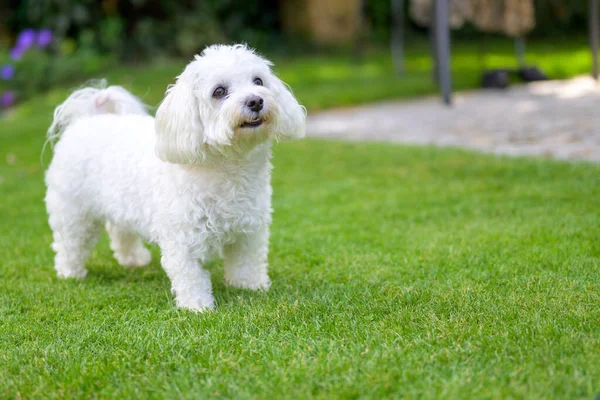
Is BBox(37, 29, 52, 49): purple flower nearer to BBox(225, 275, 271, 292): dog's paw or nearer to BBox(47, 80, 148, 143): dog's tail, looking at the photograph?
BBox(47, 80, 148, 143): dog's tail

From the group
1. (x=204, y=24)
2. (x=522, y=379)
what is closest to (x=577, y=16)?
(x=204, y=24)

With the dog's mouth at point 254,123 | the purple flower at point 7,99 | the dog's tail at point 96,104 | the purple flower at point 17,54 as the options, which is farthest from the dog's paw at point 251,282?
the purple flower at point 17,54

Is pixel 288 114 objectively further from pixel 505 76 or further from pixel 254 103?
pixel 505 76

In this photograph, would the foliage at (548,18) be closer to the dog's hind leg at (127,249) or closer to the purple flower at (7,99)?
the purple flower at (7,99)

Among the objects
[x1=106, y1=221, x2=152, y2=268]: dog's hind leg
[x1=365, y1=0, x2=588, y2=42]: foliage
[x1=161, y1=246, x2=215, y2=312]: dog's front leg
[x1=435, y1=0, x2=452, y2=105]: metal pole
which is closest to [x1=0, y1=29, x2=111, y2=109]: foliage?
[x1=435, y1=0, x2=452, y2=105]: metal pole

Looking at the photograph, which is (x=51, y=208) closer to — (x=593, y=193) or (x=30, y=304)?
(x=30, y=304)

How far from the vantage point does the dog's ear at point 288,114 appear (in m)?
3.27

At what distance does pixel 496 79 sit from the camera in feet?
33.7

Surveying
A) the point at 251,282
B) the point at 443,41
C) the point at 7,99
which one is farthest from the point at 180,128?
the point at 7,99

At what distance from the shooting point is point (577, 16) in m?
16.4

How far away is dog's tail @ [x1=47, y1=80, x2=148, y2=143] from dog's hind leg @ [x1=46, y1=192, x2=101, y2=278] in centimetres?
49

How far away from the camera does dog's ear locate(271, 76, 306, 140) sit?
327cm

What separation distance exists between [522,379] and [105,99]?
2.82 m

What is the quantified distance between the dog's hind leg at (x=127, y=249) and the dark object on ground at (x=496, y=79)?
287 inches
